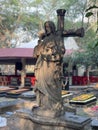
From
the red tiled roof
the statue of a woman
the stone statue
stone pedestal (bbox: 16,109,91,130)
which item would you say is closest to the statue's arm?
the stone statue

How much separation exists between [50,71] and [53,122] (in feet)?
3.55

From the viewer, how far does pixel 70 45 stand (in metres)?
24.5

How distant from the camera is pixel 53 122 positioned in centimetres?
534

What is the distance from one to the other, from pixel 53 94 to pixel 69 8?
2313 cm

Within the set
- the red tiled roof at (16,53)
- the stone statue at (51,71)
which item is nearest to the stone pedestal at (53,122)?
the stone statue at (51,71)

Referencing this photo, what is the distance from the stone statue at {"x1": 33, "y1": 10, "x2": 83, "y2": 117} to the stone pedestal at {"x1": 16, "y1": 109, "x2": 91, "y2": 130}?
145 mm

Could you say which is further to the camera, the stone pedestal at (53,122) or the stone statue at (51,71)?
the stone statue at (51,71)

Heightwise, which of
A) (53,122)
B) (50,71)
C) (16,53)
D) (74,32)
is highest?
(74,32)

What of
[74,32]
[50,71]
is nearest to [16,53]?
[50,71]

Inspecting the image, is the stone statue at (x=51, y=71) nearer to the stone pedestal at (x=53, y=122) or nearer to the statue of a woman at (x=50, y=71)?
the statue of a woman at (x=50, y=71)

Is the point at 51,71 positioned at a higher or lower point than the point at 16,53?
lower

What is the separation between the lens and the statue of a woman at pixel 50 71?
5.56 meters

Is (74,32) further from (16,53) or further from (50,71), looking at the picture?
(16,53)

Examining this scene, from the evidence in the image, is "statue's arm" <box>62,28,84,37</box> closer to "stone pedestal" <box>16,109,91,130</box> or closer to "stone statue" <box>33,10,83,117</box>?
"stone statue" <box>33,10,83,117</box>
